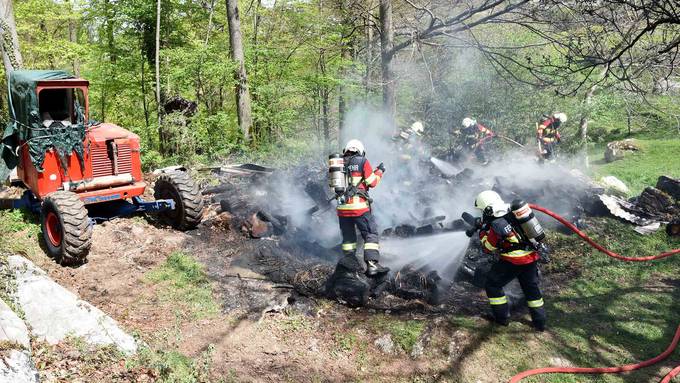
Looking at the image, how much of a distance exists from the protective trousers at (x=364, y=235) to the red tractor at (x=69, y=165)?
2584 millimetres

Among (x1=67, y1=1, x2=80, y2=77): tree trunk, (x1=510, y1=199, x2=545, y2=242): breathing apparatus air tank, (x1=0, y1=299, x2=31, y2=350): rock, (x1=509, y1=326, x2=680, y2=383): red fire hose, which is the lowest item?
(x1=509, y1=326, x2=680, y2=383): red fire hose

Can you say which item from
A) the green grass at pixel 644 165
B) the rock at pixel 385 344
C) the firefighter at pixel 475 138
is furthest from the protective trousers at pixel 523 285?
the green grass at pixel 644 165

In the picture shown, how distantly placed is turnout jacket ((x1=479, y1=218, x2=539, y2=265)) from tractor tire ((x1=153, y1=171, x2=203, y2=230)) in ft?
15.6

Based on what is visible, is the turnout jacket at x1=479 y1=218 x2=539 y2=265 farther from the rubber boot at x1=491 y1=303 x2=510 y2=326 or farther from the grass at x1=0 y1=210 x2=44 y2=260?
the grass at x1=0 y1=210 x2=44 y2=260

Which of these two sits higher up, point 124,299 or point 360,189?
point 360,189

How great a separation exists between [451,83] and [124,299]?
622 inches

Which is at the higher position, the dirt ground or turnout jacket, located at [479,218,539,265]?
turnout jacket, located at [479,218,539,265]

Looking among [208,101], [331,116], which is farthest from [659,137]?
[208,101]

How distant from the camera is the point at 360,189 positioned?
706cm

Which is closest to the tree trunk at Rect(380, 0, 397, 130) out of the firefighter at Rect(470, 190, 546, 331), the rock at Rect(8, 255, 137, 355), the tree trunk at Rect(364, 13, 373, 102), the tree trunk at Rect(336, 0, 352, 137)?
the tree trunk at Rect(364, 13, 373, 102)

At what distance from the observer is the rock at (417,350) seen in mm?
5148

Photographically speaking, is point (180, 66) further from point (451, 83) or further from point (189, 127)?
point (451, 83)

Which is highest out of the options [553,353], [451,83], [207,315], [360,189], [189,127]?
[451,83]

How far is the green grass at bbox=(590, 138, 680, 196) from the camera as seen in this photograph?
578 inches
